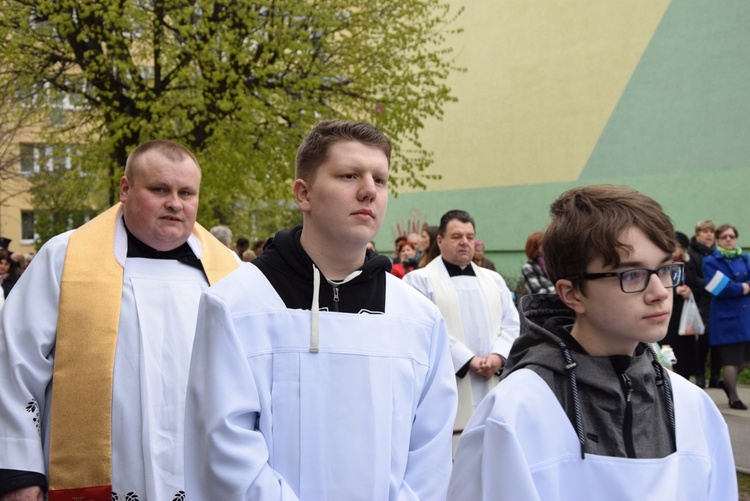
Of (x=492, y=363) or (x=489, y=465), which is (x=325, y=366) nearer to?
(x=489, y=465)

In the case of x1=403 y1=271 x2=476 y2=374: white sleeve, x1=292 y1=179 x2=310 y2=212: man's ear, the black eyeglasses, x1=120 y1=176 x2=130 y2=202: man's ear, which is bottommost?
x1=403 y1=271 x2=476 y2=374: white sleeve

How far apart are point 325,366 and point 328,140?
0.80 metres

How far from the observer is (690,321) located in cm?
1157

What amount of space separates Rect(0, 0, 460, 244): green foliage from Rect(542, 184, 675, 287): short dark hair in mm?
14598

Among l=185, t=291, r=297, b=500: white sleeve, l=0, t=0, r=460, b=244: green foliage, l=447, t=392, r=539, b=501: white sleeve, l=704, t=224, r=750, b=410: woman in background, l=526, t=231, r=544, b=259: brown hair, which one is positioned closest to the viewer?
l=447, t=392, r=539, b=501: white sleeve

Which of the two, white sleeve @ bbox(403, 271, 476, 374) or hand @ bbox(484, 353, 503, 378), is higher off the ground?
white sleeve @ bbox(403, 271, 476, 374)

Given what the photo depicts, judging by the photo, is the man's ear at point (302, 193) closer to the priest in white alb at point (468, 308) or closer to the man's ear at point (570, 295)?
the man's ear at point (570, 295)

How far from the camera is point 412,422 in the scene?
10.7 ft

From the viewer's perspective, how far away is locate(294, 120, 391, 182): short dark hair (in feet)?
10.9

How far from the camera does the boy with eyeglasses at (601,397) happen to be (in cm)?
244

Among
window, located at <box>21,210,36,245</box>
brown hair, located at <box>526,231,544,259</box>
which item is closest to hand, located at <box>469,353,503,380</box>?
brown hair, located at <box>526,231,544,259</box>

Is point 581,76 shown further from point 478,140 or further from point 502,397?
point 502,397

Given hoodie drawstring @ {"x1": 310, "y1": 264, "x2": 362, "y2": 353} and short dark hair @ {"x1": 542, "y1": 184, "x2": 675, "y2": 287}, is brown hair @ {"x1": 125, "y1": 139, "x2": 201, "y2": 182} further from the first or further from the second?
short dark hair @ {"x1": 542, "y1": 184, "x2": 675, "y2": 287}

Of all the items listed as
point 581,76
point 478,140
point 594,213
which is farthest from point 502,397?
point 478,140
